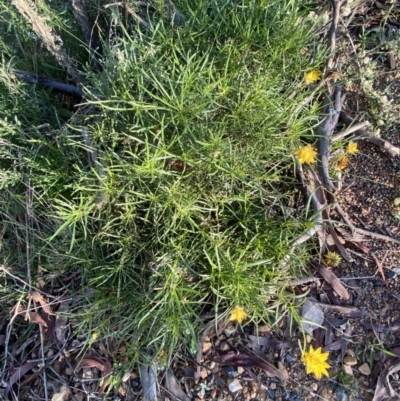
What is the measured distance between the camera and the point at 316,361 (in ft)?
5.65

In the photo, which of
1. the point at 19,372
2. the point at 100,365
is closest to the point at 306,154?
the point at 100,365

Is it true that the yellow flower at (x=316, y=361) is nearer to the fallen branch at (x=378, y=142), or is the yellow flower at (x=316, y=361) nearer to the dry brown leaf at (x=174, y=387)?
the dry brown leaf at (x=174, y=387)

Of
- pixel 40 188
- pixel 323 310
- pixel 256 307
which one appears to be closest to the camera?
pixel 256 307

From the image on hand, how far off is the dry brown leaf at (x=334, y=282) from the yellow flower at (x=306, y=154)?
1.50 ft

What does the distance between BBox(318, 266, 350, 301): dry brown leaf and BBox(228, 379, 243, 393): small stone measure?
0.54 metres

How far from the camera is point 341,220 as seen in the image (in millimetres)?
2031

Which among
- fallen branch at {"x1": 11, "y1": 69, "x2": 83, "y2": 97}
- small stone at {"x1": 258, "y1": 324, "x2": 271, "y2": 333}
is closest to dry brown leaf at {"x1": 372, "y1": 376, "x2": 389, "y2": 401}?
small stone at {"x1": 258, "y1": 324, "x2": 271, "y2": 333}

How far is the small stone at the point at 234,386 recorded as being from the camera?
1867mm

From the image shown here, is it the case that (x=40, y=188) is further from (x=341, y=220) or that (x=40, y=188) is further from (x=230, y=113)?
(x=341, y=220)

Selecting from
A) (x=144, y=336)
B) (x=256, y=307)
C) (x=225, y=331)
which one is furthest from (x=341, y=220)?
(x=144, y=336)

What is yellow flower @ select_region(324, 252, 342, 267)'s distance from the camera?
198 centimetres

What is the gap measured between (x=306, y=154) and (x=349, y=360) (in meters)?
0.82

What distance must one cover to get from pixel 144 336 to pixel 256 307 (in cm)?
47

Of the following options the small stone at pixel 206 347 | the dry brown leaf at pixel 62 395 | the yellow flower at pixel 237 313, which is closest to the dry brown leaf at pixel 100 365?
the dry brown leaf at pixel 62 395
